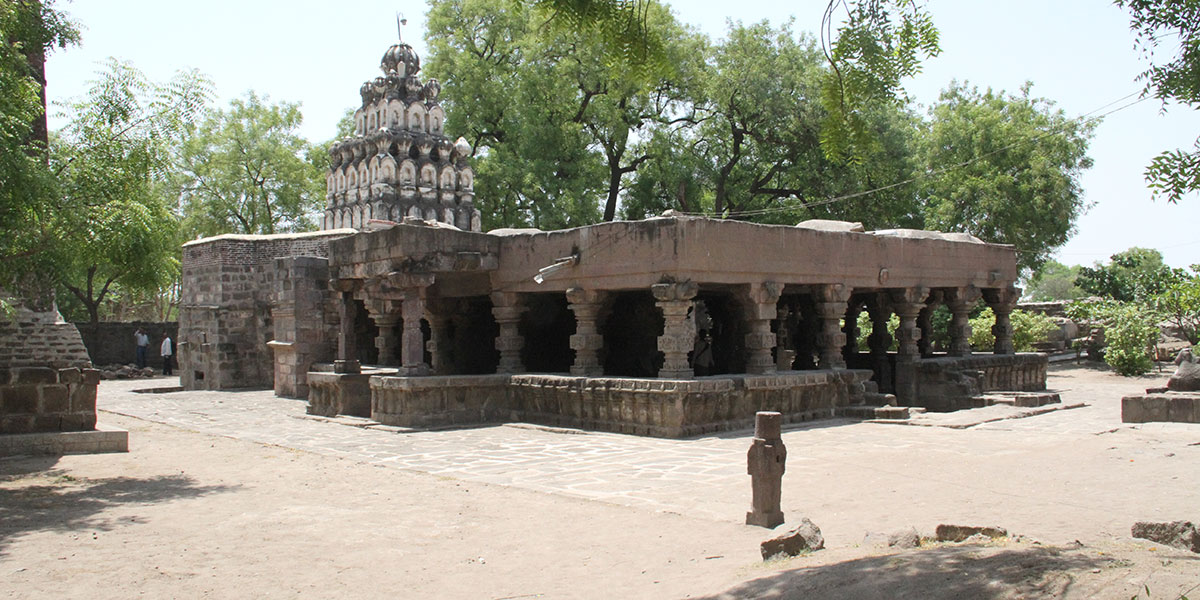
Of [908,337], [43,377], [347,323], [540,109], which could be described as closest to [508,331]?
[347,323]

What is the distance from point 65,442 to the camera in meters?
9.95

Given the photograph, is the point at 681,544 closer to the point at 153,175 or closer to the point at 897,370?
the point at 153,175

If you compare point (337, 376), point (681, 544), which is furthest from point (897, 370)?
point (681, 544)

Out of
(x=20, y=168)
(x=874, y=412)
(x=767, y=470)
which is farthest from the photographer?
(x=874, y=412)

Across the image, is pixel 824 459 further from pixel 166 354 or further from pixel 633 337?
pixel 166 354

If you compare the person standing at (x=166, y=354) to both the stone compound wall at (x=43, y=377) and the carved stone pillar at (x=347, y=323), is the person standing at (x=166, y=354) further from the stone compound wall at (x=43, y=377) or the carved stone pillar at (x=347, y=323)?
the stone compound wall at (x=43, y=377)

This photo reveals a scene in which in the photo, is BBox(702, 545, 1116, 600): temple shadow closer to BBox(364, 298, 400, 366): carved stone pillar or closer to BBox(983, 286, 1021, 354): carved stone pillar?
BBox(364, 298, 400, 366): carved stone pillar

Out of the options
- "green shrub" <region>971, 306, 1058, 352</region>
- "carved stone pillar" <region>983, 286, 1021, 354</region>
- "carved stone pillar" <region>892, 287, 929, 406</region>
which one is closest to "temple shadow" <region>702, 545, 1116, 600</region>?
"carved stone pillar" <region>892, 287, 929, 406</region>

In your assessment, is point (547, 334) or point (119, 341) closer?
point (547, 334)

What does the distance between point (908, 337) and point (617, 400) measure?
5.47 meters

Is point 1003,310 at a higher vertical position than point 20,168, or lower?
lower

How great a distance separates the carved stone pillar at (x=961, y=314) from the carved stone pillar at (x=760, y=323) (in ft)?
16.0

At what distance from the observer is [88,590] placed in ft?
16.2

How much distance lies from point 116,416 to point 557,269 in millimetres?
8311
